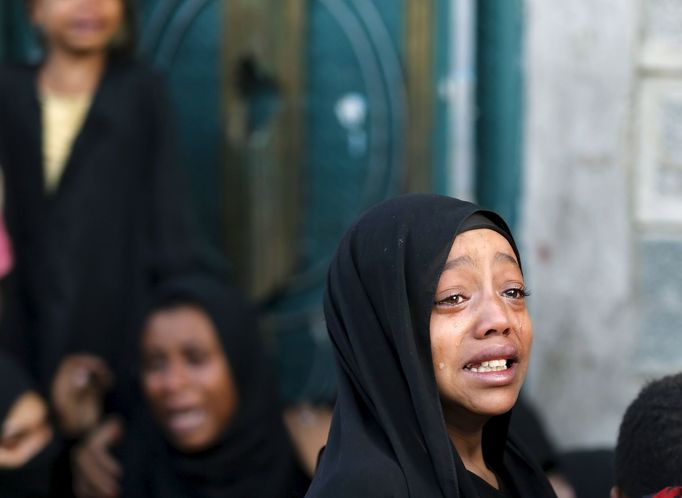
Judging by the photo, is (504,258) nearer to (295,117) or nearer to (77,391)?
(77,391)

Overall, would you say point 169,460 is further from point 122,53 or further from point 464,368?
point 464,368

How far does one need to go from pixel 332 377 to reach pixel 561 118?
1191mm

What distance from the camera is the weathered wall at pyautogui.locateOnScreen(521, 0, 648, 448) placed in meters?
4.85

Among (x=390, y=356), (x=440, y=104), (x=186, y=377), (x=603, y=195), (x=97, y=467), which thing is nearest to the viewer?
(x=390, y=356)

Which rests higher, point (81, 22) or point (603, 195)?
point (81, 22)

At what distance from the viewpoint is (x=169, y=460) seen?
441 centimetres

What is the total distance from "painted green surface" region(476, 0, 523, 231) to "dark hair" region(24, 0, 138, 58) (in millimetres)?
1115

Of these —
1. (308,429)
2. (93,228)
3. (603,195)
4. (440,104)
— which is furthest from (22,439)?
(603,195)

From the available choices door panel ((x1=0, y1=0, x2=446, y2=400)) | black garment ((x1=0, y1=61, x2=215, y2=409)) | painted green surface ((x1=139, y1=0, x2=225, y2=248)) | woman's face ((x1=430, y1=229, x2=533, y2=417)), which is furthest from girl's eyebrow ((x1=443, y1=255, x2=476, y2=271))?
painted green surface ((x1=139, y1=0, x2=225, y2=248))

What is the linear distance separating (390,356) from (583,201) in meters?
2.60

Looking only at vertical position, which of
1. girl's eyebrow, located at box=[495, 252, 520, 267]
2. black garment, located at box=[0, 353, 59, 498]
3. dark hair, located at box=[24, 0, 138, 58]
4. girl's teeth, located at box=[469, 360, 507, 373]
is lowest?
black garment, located at box=[0, 353, 59, 498]

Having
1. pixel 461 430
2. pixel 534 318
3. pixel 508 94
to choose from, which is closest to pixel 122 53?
pixel 508 94

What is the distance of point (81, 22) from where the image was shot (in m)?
4.65

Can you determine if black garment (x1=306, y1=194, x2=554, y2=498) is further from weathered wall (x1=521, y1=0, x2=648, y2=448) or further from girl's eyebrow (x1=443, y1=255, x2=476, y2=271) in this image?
weathered wall (x1=521, y1=0, x2=648, y2=448)
